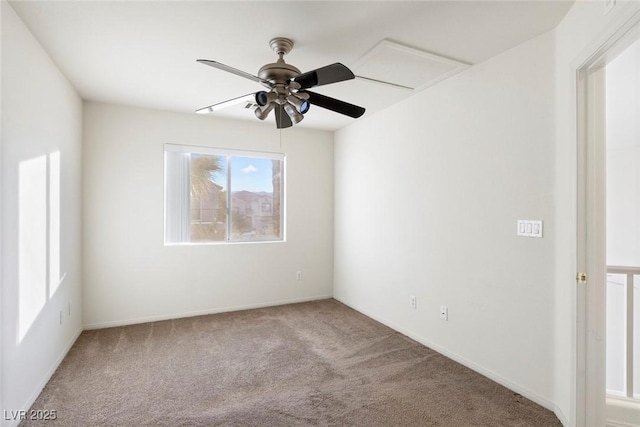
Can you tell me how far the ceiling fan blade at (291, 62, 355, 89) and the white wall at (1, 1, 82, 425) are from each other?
1.69 m

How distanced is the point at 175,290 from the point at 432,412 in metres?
3.14

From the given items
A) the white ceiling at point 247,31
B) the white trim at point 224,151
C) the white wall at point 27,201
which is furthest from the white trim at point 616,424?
the white trim at point 224,151

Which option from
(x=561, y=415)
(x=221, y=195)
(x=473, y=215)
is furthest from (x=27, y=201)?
(x=561, y=415)


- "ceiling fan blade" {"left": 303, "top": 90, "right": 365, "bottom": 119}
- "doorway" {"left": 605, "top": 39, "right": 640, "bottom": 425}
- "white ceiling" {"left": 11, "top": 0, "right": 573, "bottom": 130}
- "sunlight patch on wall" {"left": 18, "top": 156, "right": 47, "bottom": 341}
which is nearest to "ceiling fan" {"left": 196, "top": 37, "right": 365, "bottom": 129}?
"ceiling fan blade" {"left": 303, "top": 90, "right": 365, "bottom": 119}

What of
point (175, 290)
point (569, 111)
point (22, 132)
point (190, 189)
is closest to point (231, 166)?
point (190, 189)

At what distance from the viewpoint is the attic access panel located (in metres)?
2.45

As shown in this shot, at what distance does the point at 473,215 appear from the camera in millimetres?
2730

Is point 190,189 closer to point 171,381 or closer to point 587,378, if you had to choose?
point 171,381

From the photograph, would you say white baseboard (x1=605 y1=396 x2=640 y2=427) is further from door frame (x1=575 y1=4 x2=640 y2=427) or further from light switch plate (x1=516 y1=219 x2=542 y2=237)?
light switch plate (x1=516 y1=219 x2=542 y2=237)

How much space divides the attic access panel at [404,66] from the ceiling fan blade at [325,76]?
663mm

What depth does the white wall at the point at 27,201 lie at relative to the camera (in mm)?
1874

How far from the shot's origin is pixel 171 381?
8.27ft

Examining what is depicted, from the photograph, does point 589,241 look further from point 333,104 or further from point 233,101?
point 233,101

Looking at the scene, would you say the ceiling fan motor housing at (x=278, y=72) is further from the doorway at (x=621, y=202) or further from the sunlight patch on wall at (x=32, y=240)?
the doorway at (x=621, y=202)
